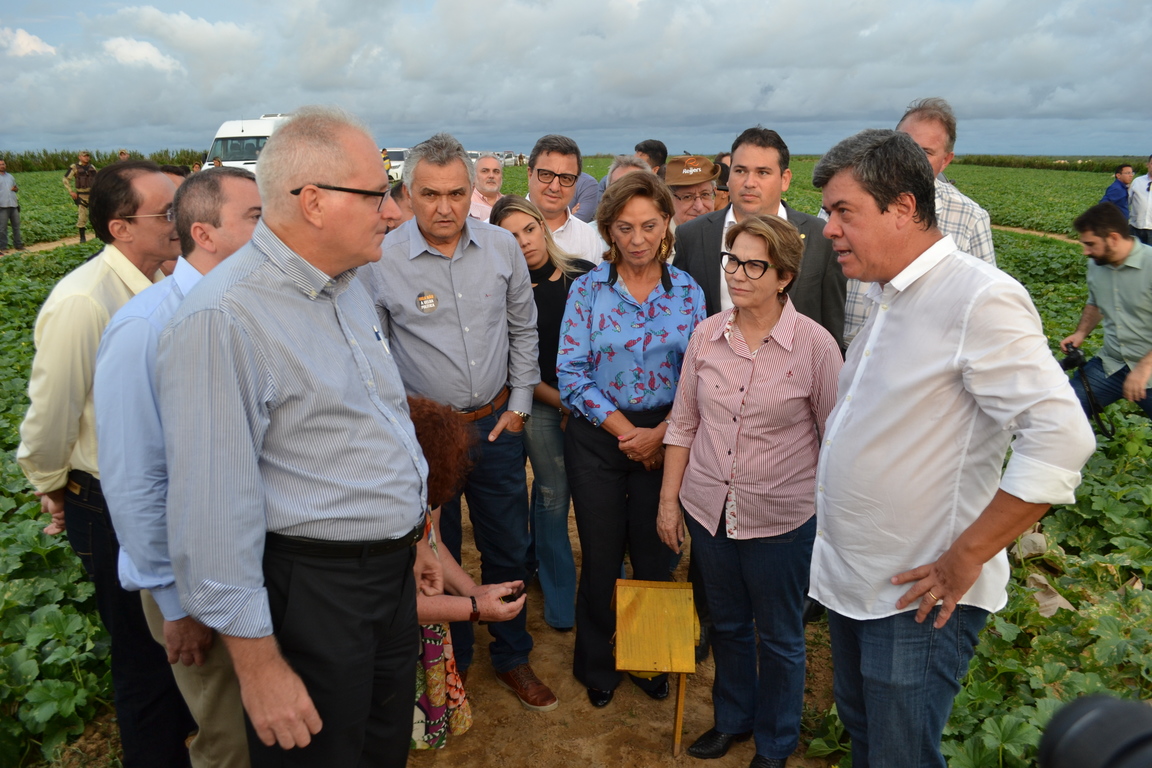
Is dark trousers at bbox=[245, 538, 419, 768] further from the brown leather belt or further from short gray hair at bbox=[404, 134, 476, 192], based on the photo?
short gray hair at bbox=[404, 134, 476, 192]

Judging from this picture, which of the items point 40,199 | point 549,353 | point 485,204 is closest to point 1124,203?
point 485,204

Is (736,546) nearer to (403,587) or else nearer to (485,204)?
(403,587)

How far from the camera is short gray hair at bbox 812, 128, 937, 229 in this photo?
184 cm

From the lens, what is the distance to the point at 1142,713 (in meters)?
0.60

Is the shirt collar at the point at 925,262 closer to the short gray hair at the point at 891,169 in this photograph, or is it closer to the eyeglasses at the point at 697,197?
the short gray hair at the point at 891,169

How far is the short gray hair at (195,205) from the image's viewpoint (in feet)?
7.92

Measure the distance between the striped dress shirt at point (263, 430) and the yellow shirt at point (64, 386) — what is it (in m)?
1.12

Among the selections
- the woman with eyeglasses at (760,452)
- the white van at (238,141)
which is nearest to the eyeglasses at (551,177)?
the woman with eyeglasses at (760,452)

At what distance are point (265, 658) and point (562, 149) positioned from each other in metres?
3.57

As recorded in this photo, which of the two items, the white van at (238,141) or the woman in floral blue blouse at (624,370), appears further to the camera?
the white van at (238,141)

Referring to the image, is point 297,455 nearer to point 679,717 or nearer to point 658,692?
point 679,717

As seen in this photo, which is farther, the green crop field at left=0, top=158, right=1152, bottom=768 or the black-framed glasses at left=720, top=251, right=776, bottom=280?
the green crop field at left=0, top=158, right=1152, bottom=768

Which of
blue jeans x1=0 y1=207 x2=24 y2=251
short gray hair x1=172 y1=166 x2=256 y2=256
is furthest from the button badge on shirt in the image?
blue jeans x1=0 y1=207 x2=24 y2=251

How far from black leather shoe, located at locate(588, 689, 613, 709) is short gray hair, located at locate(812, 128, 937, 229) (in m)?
2.54
